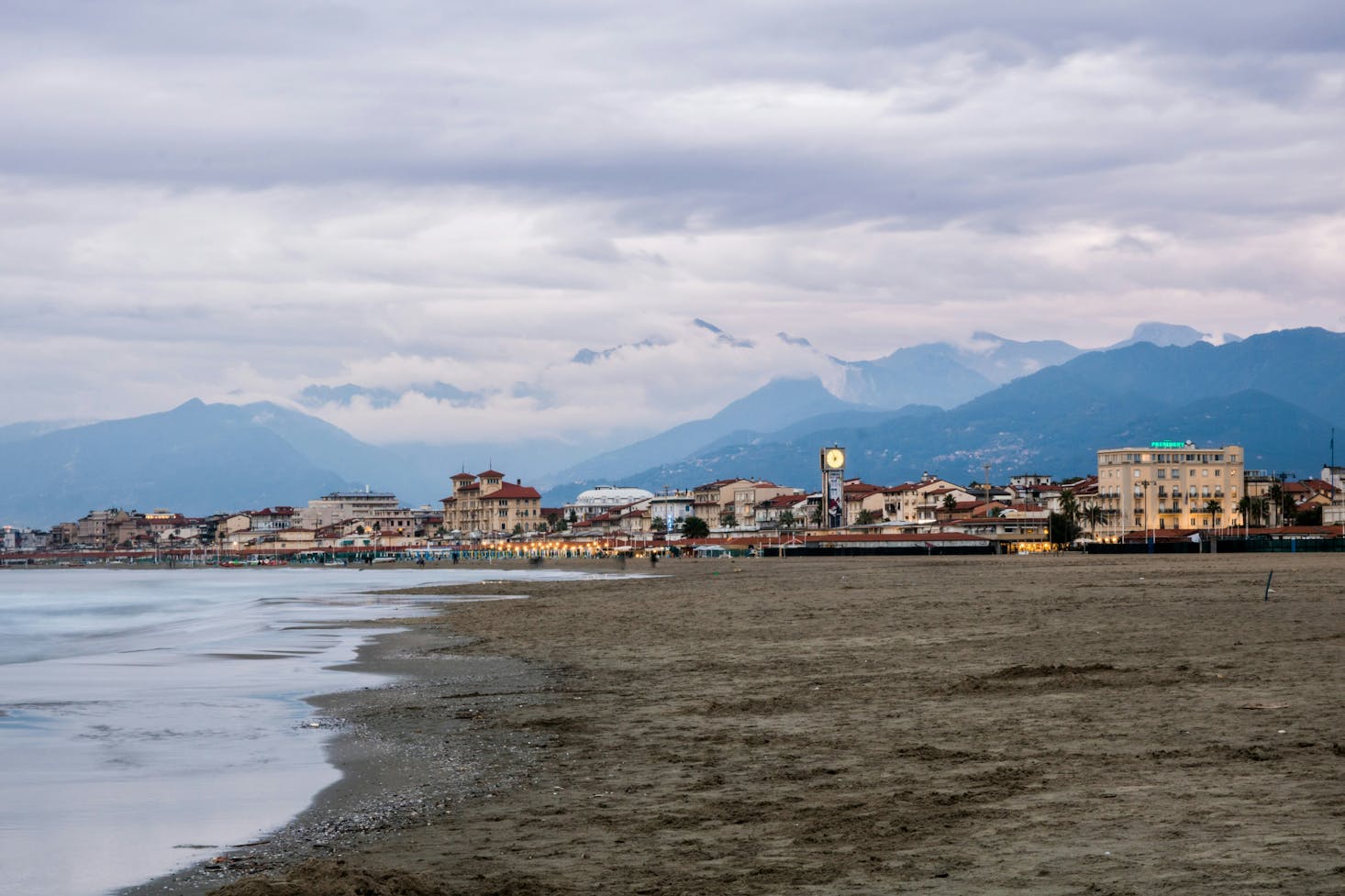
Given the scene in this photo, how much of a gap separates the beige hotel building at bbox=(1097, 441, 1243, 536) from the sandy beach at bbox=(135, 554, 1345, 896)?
476 feet

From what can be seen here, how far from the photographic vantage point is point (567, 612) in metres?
47.8

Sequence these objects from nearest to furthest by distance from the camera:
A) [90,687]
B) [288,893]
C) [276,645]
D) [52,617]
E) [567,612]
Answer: [288,893] < [90,687] < [276,645] < [567,612] < [52,617]

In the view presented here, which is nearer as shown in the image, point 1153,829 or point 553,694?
point 1153,829

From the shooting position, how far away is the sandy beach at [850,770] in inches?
381

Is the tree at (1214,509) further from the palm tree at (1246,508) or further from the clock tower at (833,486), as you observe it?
the clock tower at (833,486)

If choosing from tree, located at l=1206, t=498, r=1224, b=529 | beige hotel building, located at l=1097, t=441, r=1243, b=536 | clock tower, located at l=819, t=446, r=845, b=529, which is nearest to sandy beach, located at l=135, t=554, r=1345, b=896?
tree, located at l=1206, t=498, r=1224, b=529

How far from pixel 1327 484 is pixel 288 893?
192938 millimetres

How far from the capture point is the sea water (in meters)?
12.1

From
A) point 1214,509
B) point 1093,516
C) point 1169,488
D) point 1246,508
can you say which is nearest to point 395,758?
point 1246,508

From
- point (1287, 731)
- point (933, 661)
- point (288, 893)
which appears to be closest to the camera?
point (288, 893)

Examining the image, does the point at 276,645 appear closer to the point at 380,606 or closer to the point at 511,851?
the point at 380,606

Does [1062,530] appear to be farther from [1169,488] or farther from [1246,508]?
[1169,488]

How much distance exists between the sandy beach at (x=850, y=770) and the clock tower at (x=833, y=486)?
161 meters

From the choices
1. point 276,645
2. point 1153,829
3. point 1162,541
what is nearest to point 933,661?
point 1153,829
